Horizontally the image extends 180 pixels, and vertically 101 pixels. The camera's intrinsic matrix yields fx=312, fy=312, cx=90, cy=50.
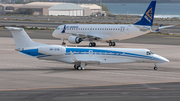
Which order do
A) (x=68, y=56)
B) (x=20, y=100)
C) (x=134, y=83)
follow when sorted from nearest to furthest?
(x=20, y=100), (x=134, y=83), (x=68, y=56)

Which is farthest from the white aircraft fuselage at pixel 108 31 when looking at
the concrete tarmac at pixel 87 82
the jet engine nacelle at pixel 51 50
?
the jet engine nacelle at pixel 51 50

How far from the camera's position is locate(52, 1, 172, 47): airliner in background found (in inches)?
2598

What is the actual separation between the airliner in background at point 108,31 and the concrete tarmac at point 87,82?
19.1 m

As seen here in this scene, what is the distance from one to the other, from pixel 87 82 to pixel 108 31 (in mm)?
37364

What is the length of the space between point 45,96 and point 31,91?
255 centimetres

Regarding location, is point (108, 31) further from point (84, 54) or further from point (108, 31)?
point (84, 54)

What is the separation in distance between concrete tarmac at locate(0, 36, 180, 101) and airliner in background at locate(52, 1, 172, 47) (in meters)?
19.1

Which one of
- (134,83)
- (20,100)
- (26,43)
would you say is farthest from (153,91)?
(26,43)

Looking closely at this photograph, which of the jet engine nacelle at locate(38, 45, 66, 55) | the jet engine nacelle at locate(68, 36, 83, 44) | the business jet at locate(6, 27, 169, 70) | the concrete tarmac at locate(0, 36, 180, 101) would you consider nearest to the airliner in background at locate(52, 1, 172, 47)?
the jet engine nacelle at locate(68, 36, 83, 44)

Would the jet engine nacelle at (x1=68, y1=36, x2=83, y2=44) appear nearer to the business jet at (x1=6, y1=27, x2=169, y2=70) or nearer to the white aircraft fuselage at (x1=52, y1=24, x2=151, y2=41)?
the white aircraft fuselage at (x1=52, y1=24, x2=151, y2=41)

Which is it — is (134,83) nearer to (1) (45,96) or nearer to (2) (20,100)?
(1) (45,96)

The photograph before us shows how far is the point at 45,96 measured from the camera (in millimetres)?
25688

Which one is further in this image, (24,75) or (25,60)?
(25,60)

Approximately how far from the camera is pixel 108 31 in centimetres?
6869
